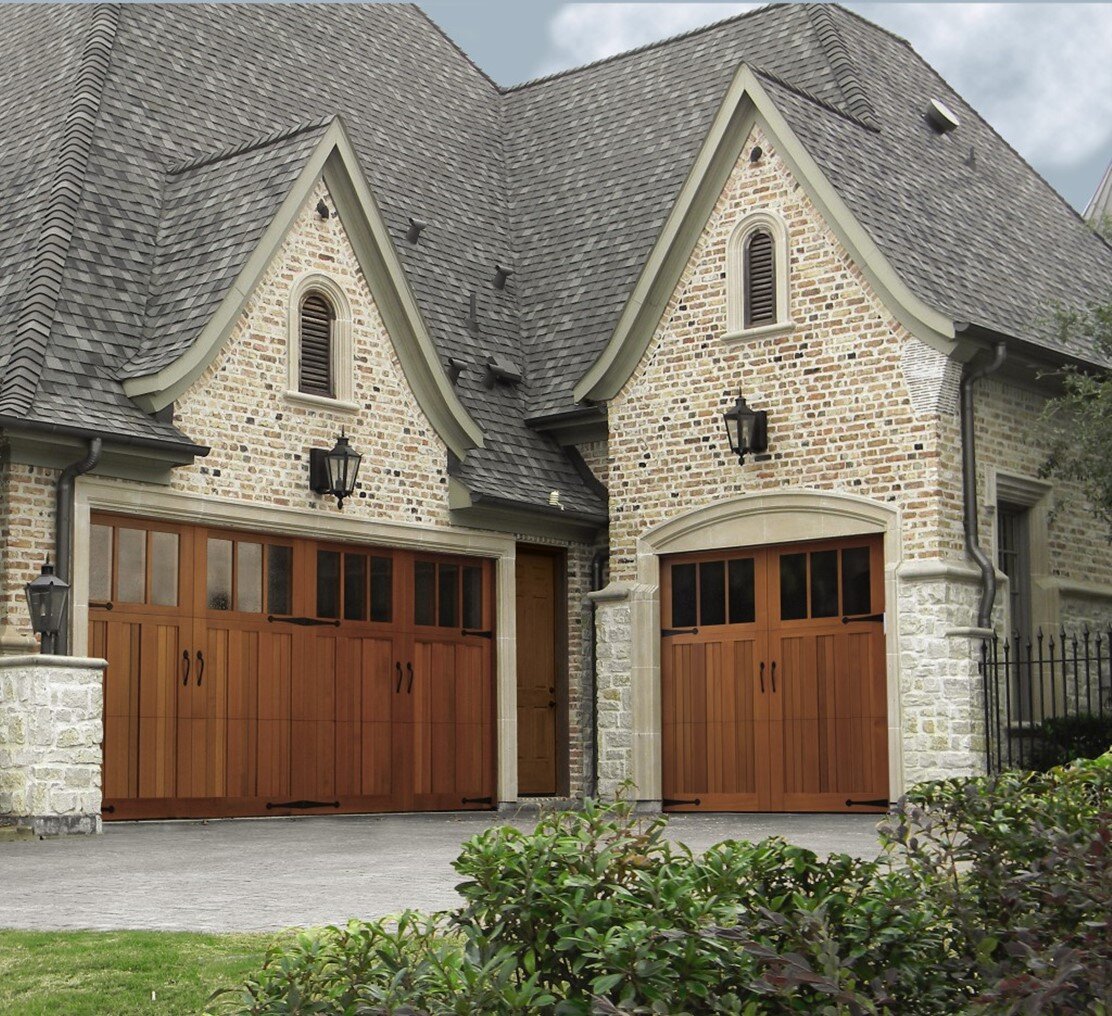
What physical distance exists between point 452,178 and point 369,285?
499 cm

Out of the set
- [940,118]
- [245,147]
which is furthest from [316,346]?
[940,118]

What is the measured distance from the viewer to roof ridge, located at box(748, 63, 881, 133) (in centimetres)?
1950

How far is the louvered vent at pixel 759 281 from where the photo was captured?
19.4 meters

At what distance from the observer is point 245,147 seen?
63.0ft

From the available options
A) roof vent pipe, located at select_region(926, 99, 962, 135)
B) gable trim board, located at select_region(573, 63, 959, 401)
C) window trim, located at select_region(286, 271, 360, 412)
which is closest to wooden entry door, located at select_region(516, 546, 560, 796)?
gable trim board, located at select_region(573, 63, 959, 401)

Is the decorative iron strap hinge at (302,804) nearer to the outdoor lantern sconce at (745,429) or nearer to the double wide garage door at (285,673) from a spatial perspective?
the double wide garage door at (285,673)

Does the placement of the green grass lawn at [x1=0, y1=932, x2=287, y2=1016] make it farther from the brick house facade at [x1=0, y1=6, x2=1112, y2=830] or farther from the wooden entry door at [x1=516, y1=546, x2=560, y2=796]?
the wooden entry door at [x1=516, y1=546, x2=560, y2=796]

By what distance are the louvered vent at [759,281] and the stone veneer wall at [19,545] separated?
761 centimetres

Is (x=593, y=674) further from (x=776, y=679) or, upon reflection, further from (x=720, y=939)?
(x=720, y=939)

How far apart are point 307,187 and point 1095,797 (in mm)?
12626

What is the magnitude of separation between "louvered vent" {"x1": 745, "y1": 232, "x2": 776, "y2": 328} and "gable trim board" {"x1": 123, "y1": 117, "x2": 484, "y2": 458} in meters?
3.19

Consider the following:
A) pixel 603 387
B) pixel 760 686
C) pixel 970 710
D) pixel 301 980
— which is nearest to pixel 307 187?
pixel 603 387

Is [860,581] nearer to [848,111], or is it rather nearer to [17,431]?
[848,111]

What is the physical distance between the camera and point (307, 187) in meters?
18.4
